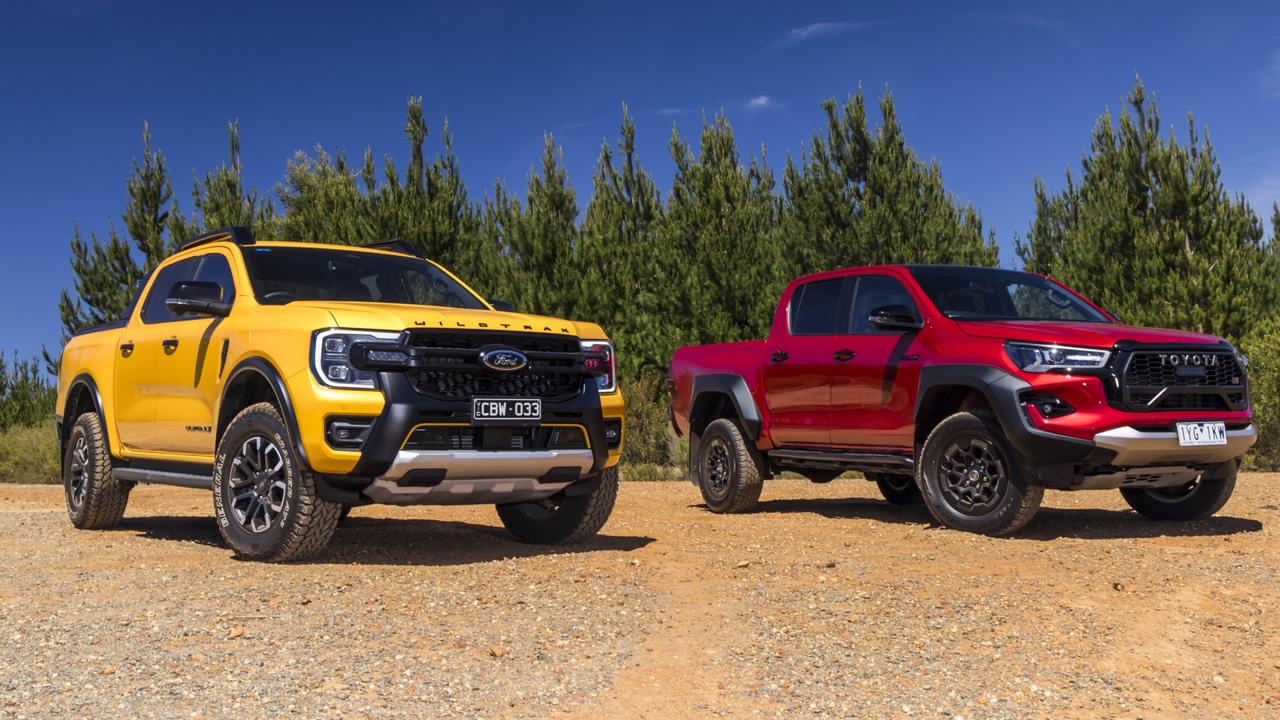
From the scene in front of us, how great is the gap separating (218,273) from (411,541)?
7.48 feet

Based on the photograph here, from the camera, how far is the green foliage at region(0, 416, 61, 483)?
66.4 ft

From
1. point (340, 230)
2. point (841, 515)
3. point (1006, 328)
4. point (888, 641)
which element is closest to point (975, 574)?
point (888, 641)

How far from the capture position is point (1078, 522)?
30.6 feet

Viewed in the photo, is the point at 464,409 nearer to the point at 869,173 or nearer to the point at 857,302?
the point at 857,302

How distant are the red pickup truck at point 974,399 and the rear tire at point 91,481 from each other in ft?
16.1

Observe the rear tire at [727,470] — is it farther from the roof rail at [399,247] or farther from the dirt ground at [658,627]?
the roof rail at [399,247]

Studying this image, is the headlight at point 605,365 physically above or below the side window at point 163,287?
below

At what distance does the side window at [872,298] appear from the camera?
939cm

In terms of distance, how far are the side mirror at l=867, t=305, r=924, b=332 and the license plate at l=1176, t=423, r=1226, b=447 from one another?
1920 millimetres

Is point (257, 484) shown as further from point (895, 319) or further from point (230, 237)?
point (895, 319)

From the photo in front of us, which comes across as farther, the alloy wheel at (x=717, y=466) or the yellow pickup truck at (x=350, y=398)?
the alloy wheel at (x=717, y=466)

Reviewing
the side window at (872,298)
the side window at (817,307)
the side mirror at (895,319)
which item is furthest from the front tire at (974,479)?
the side window at (817,307)

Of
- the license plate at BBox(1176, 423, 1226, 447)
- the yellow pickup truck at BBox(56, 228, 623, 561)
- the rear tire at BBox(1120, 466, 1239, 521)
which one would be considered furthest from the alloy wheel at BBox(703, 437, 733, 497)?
the license plate at BBox(1176, 423, 1226, 447)

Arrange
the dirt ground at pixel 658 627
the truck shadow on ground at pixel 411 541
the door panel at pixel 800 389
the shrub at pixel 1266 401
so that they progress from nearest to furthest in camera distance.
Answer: the dirt ground at pixel 658 627, the truck shadow on ground at pixel 411 541, the door panel at pixel 800 389, the shrub at pixel 1266 401
